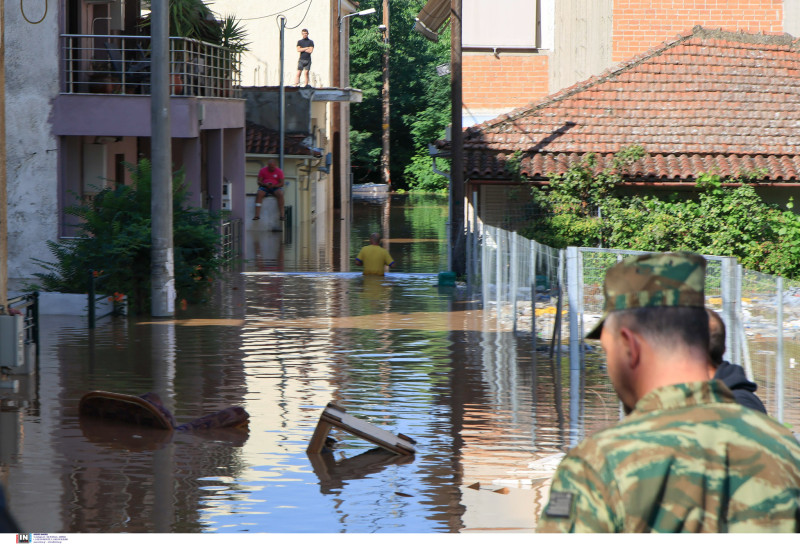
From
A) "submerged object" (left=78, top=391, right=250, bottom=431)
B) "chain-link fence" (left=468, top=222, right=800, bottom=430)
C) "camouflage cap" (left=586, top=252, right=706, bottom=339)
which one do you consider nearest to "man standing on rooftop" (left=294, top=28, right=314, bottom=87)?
"chain-link fence" (left=468, top=222, right=800, bottom=430)

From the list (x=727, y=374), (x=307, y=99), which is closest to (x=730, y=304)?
(x=727, y=374)

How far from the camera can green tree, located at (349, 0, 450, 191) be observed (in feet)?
204

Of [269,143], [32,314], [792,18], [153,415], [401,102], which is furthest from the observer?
[401,102]

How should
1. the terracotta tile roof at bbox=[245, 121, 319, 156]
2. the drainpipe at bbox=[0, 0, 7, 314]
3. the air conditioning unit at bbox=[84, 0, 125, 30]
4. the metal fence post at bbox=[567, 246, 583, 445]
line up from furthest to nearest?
the terracotta tile roof at bbox=[245, 121, 319, 156] < the air conditioning unit at bbox=[84, 0, 125, 30] < the metal fence post at bbox=[567, 246, 583, 445] < the drainpipe at bbox=[0, 0, 7, 314]

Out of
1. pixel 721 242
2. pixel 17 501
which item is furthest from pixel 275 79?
pixel 17 501

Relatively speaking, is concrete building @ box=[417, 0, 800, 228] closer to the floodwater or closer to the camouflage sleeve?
the floodwater

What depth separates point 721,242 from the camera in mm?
19609

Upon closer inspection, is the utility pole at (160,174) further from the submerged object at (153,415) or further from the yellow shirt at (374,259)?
the submerged object at (153,415)

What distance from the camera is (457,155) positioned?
71.2ft

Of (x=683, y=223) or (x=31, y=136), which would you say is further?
(x=31, y=136)

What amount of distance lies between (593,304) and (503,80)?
1480cm

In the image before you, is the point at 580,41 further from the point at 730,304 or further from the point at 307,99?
the point at 730,304

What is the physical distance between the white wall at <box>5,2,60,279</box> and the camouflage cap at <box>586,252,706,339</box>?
60.8ft

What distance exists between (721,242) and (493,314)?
4781 mm
